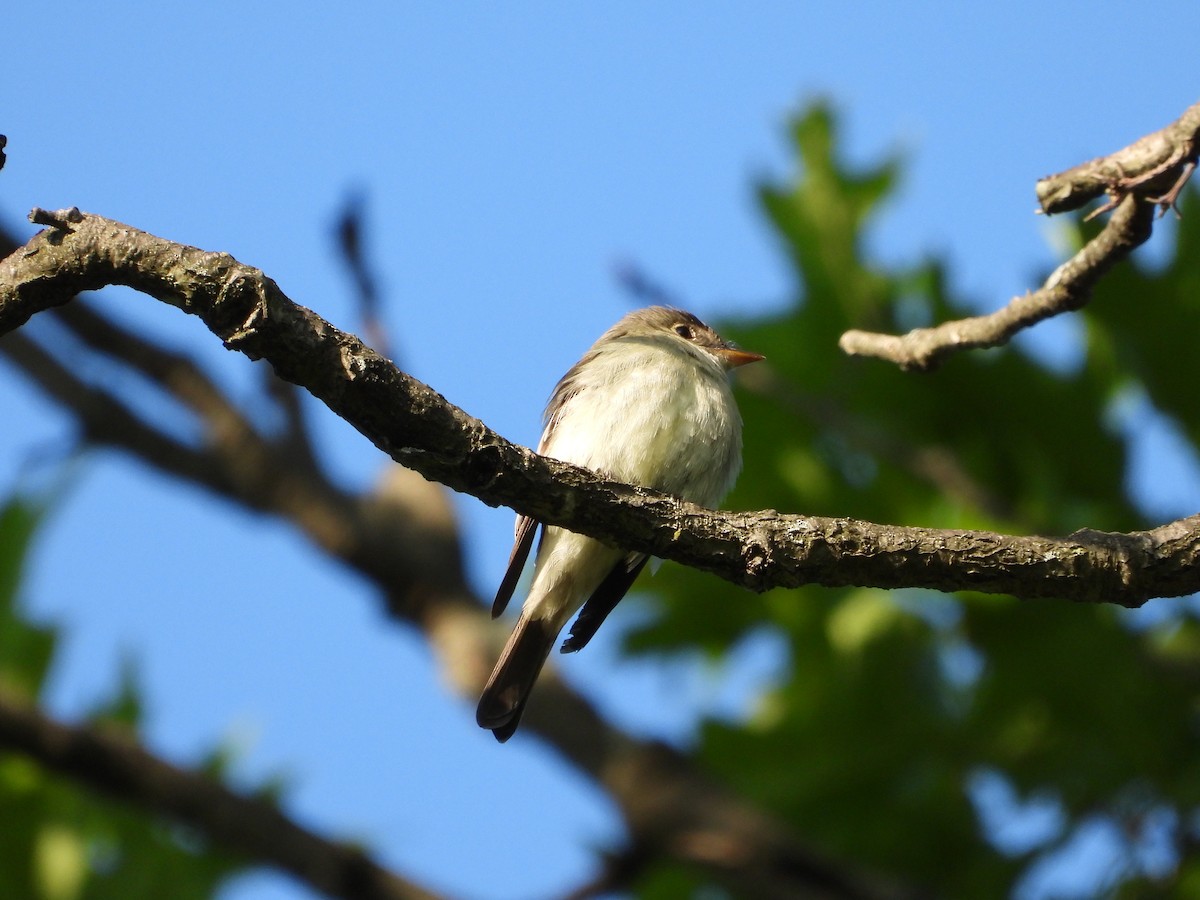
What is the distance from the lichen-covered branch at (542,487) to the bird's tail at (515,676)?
2205 millimetres

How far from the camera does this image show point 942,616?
7332 mm

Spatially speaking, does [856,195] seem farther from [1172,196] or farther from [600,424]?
[1172,196]

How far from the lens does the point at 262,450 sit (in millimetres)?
8859

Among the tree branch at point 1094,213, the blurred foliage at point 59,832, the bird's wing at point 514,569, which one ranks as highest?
the tree branch at point 1094,213

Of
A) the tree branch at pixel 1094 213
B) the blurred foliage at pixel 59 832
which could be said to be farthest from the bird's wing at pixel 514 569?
the blurred foliage at pixel 59 832

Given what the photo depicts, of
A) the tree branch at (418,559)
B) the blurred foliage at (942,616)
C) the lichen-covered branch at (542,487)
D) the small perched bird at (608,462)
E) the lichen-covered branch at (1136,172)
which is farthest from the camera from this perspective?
the tree branch at (418,559)

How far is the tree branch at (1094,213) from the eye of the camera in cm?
359

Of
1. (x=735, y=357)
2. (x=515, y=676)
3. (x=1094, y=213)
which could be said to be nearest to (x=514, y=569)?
(x=515, y=676)

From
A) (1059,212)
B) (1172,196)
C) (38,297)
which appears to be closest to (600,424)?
(1059,212)

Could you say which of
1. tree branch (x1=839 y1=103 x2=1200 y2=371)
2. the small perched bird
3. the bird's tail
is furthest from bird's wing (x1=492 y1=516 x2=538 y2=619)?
tree branch (x1=839 y1=103 x2=1200 y2=371)

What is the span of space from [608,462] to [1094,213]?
8.03ft

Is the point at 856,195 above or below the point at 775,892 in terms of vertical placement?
above

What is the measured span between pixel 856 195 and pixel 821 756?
339 cm

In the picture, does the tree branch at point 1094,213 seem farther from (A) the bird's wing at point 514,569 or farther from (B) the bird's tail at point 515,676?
(B) the bird's tail at point 515,676
